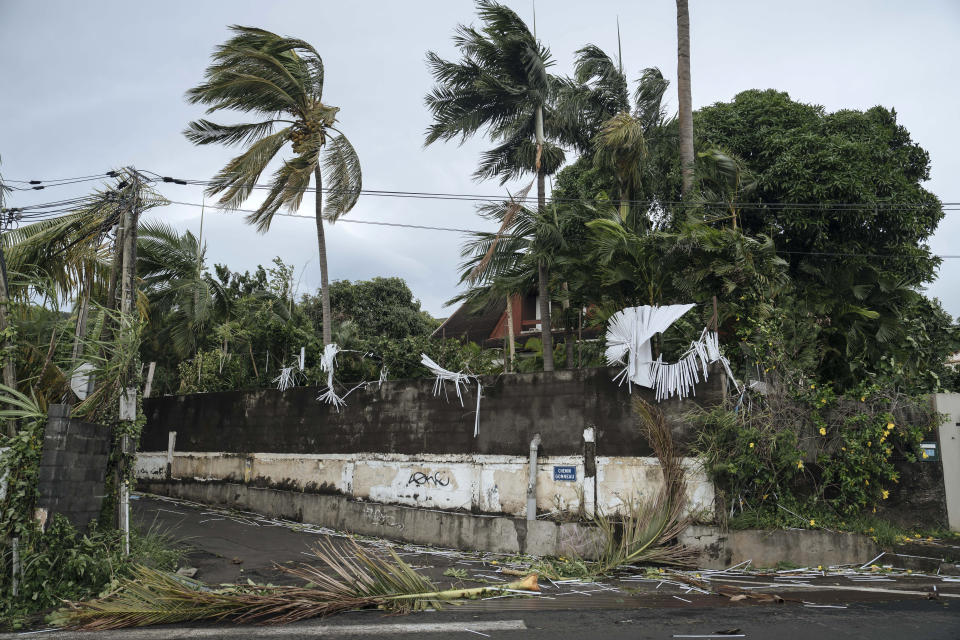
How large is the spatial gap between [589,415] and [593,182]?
31.1ft

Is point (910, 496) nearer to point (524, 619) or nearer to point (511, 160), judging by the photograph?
point (524, 619)

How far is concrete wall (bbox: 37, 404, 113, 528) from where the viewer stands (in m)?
7.23

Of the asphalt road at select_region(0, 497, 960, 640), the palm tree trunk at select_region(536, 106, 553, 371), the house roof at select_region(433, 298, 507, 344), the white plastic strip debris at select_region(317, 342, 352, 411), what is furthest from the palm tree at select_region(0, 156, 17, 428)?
the house roof at select_region(433, 298, 507, 344)

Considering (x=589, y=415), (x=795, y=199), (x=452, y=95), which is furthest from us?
(x=452, y=95)

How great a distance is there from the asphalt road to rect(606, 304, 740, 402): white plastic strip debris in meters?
2.66

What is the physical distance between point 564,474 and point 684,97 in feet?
27.5

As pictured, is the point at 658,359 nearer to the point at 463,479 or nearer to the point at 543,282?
the point at 463,479

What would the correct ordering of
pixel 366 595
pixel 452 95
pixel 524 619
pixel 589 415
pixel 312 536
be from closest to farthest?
pixel 524 619 → pixel 366 595 → pixel 589 415 → pixel 312 536 → pixel 452 95

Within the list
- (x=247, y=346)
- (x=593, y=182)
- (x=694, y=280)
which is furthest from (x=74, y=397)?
(x=593, y=182)

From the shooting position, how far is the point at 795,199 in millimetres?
13781

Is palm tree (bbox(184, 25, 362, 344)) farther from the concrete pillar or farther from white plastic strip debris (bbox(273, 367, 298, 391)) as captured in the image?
the concrete pillar

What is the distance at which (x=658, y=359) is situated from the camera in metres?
10.2

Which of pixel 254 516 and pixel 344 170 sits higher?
pixel 344 170

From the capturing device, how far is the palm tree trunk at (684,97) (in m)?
13.2
